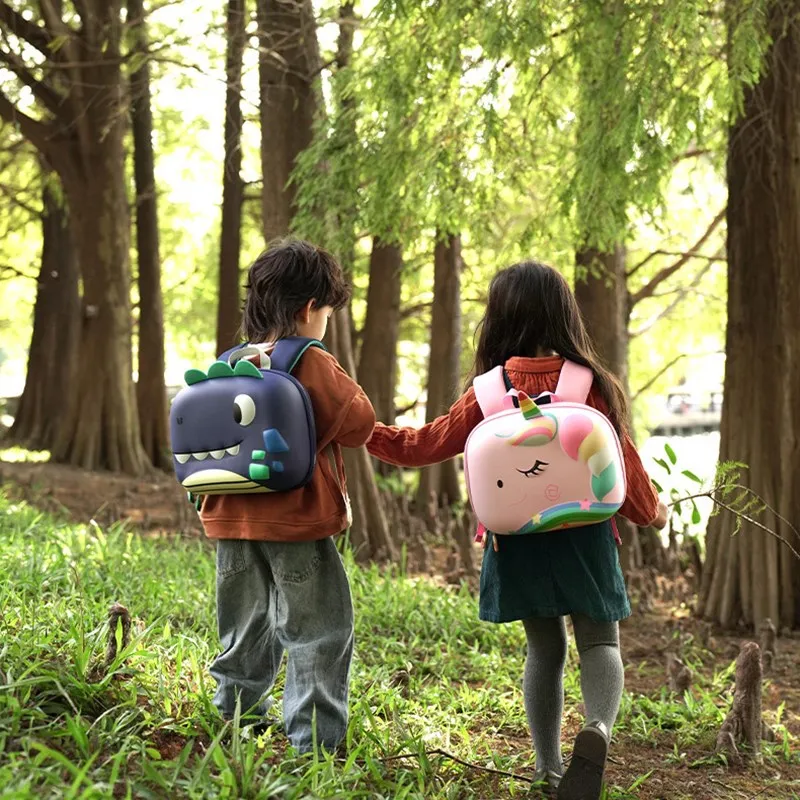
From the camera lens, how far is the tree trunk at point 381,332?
11539 millimetres

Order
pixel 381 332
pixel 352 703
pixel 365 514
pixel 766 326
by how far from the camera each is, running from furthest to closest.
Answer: pixel 381 332
pixel 365 514
pixel 766 326
pixel 352 703

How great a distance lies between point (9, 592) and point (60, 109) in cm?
934

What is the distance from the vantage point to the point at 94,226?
1224 centimetres

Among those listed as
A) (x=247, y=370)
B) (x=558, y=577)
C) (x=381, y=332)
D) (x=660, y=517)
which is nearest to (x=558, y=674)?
(x=558, y=577)

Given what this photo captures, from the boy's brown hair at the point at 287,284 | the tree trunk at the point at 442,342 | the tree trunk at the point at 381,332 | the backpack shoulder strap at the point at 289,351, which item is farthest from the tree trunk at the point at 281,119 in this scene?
the backpack shoulder strap at the point at 289,351

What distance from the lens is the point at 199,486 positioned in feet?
10.1

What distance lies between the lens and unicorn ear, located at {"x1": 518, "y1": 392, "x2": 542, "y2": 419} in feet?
9.69

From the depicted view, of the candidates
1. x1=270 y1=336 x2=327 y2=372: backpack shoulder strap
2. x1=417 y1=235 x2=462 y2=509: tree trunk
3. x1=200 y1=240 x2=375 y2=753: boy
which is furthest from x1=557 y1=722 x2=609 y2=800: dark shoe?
x1=417 y1=235 x2=462 y2=509: tree trunk

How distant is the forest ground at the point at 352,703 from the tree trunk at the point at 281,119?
2547mm

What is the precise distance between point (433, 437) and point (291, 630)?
0.72 m

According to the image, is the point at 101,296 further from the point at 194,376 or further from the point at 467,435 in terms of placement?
the point at 467,435

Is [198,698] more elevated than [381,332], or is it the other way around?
[381,332]

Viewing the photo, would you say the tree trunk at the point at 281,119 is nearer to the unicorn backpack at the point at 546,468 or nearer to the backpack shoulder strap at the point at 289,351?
the backpack shoulder strap at the point at 289,351

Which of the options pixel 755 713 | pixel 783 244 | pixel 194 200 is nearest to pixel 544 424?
pixel 755 713
